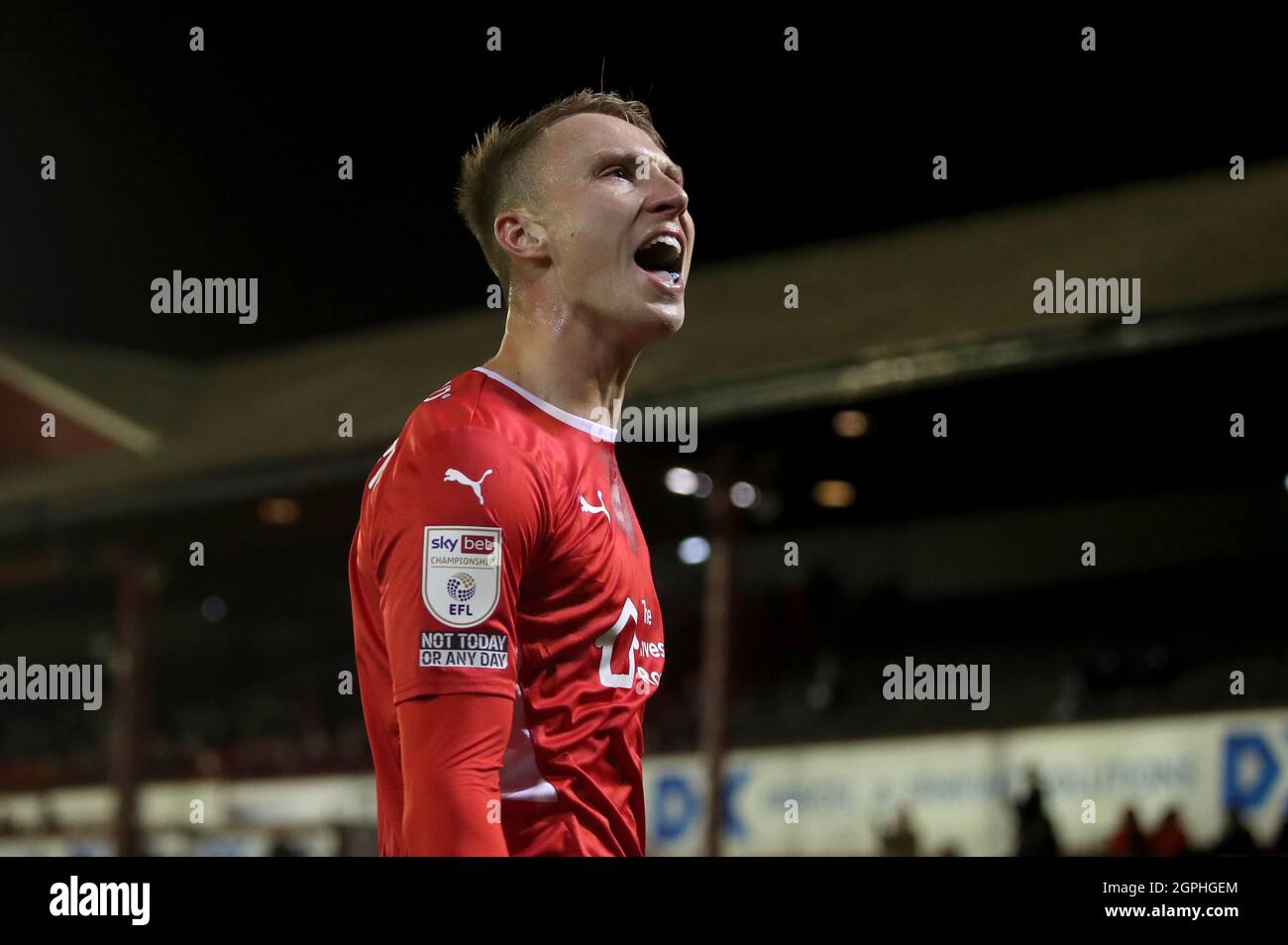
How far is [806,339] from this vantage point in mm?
7375

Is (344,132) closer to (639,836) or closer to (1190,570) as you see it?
(639,836)

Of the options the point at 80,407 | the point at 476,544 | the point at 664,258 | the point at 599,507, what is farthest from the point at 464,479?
the point at 80,407

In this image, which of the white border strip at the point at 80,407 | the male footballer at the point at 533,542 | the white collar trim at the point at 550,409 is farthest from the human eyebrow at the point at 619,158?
the white border strip at the point at 80,407

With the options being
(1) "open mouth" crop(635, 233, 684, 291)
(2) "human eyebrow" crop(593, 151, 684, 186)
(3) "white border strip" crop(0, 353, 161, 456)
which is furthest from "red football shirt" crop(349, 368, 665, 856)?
(3) "white border strip" crop(0, 353, 161, 456)

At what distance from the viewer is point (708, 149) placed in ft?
16.5

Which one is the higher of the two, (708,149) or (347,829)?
(708,149)

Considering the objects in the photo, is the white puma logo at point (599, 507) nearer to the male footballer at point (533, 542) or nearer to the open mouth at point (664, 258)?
the male footballer at point (533, 542)

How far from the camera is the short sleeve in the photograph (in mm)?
1921

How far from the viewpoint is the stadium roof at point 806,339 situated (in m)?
6.63

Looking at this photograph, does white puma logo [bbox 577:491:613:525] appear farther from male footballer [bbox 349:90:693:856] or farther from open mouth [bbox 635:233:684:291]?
open mouth [bbox 635:233:684:291]

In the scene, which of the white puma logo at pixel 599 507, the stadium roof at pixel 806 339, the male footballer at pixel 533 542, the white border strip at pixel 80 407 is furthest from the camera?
the white border strip at pixel 80 407

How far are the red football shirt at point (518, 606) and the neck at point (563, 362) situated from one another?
1.2 inches

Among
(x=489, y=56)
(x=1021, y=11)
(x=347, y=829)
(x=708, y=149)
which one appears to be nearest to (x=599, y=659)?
(x=489, y=56)

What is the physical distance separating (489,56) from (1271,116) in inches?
147
